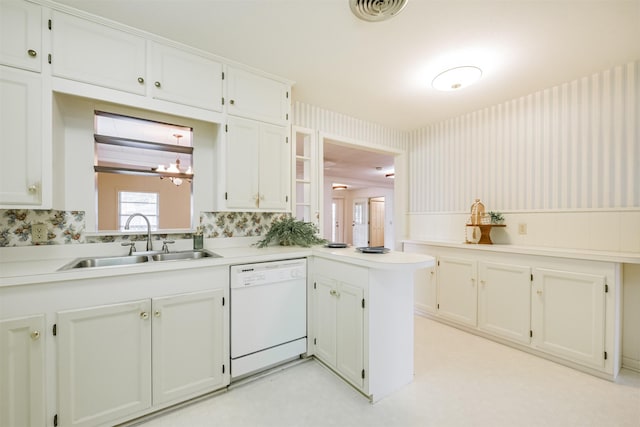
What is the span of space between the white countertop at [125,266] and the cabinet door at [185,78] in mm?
1190

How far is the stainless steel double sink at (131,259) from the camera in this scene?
67.0 inches

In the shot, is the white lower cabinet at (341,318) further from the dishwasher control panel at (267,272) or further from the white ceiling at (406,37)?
the white ceiling at (406,37)

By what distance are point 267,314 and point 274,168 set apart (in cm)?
125

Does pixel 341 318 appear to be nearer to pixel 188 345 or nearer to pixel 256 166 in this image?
pixel 188 345

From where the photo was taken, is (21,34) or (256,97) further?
→ (256,97)

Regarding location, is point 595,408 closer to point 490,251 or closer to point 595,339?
point 595,339

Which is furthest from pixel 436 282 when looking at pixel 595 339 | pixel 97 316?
pixel 97 316

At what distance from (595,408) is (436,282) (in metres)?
1.56

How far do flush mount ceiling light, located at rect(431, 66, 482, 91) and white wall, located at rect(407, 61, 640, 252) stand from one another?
99 centimetres

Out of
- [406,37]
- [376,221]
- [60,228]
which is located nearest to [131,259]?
[60,228]

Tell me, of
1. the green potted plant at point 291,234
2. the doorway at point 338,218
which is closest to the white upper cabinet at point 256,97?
the green potted plant at point 291,234

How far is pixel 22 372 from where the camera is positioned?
126 cm

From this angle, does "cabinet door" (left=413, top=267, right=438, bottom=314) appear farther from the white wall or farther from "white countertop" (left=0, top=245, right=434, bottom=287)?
"white countertop" (left=0, top=245, right=434, bottom=287)

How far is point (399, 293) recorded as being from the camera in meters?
1.85
